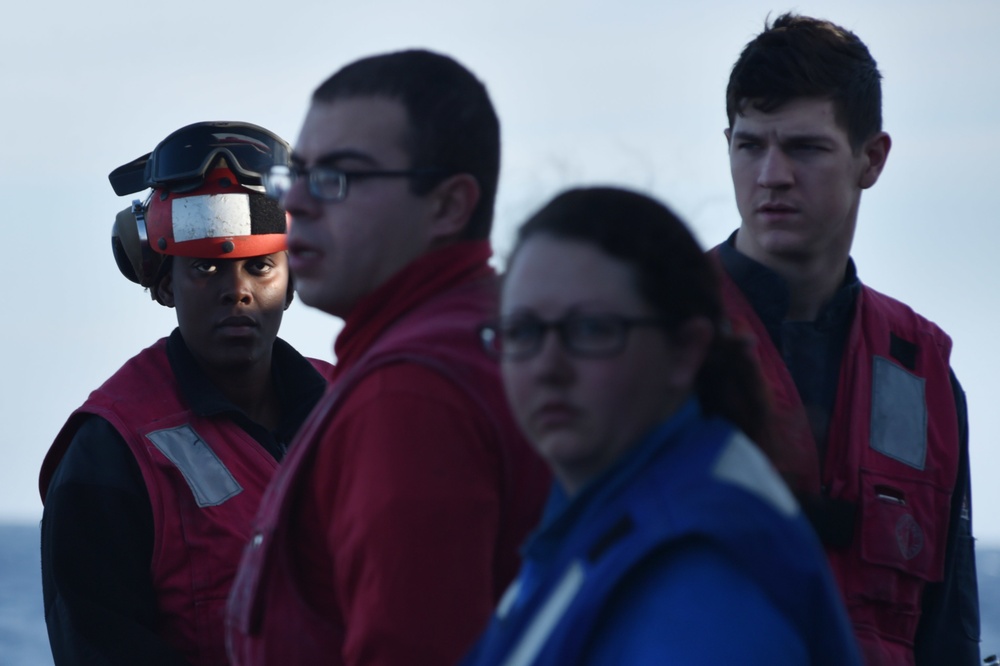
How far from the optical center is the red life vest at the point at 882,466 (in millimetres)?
2777

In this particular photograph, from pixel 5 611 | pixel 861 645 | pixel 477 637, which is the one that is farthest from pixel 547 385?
pixel 5 611

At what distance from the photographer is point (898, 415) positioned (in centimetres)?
294

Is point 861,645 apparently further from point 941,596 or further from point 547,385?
point 547,385

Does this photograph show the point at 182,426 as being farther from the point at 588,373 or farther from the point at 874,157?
the point at 588,373

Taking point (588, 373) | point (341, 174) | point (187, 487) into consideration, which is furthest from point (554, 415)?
point (187, 487)

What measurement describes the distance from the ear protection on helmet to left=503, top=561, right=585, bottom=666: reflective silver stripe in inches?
95.6

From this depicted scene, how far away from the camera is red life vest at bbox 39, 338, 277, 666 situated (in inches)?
133

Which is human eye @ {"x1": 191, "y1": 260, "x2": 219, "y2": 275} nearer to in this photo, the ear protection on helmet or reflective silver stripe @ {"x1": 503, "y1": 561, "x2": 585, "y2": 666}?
the ear protection on helmet

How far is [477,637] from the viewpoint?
1.94 meters

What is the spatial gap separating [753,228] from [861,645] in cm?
88

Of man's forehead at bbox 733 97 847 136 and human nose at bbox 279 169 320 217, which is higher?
man's forehead at bbox 733 97 847 136

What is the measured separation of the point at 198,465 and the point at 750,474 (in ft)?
7.44

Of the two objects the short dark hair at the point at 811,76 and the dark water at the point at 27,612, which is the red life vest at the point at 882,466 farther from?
the dark water at the point at 27,612

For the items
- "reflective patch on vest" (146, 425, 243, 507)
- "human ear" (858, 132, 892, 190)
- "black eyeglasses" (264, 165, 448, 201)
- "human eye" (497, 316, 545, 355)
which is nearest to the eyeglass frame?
"black eyeglasses" (264, 165, 448, 201)
